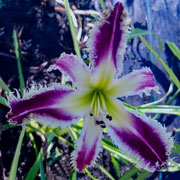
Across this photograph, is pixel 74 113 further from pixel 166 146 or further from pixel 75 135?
pixel 75 135

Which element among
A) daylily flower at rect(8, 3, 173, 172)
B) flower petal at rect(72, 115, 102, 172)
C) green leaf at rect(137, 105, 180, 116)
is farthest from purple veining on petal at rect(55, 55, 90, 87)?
green leaf at rect(137, 105, 180, 116)

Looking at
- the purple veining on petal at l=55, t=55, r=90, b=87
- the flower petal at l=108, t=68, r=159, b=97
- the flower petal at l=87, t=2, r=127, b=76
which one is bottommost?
the flower petal at l=108, t=68, r=159, b=97

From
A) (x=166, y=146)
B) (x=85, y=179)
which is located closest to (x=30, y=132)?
(x=85, y=179)

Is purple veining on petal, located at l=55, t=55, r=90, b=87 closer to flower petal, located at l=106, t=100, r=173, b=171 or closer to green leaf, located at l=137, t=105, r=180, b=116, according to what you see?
flower petal, located at l=106, t=100, r=173, b=171

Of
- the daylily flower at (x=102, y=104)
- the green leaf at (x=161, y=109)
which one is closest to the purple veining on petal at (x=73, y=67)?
the daylily flower at (x=102, y=104)

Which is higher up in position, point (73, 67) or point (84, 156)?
point (73, 67)

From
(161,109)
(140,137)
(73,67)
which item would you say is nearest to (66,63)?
(73,67)

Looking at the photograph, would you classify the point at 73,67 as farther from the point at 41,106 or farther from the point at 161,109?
the point at 161,109
